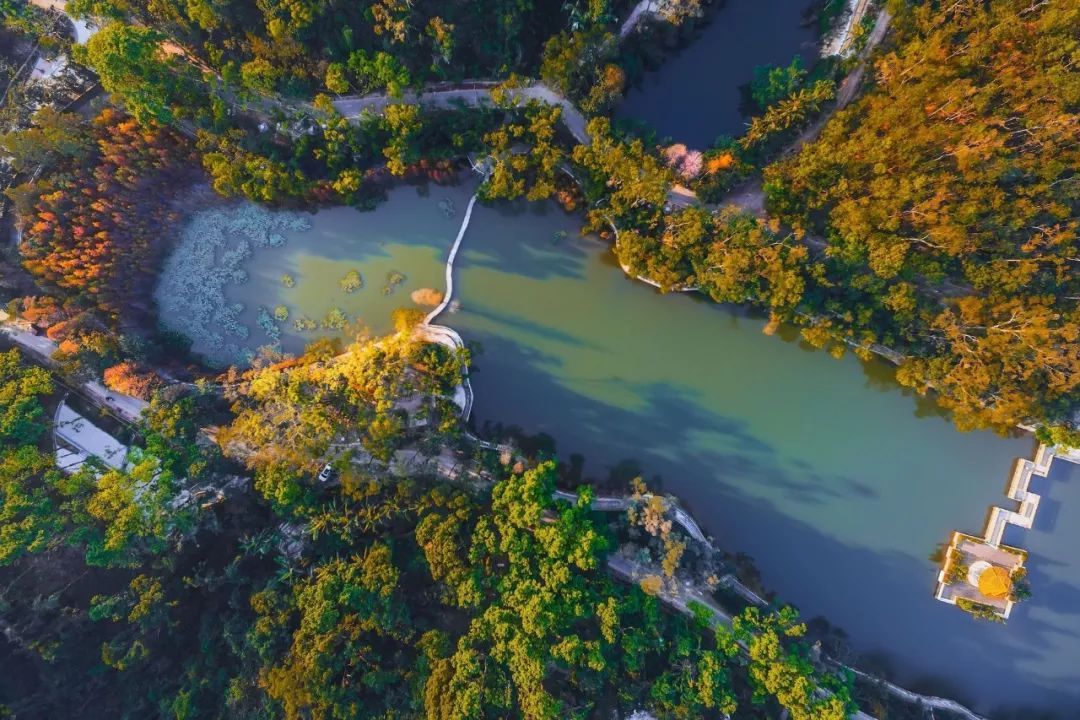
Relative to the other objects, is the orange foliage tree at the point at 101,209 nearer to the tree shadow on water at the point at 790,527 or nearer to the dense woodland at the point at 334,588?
the dense woodland at the point at 334,588

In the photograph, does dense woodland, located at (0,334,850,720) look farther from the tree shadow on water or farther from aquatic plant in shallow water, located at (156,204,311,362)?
aquatic plant in shallow water, located at (156,204,311,362)

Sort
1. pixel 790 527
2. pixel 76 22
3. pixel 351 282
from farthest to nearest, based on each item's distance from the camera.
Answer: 1. pixel 351 282
2. pixel 790 527
3. pixel 76 22

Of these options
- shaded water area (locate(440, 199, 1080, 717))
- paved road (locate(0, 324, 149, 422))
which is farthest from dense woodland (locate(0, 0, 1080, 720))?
shaded water area (locate(440, 199, 1080, 717))

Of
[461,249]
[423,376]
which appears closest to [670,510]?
[423,376]

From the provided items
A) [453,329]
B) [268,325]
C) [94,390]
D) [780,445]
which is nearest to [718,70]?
[453,329]

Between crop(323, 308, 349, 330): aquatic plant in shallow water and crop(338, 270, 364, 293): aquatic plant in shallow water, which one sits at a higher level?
crop(338, 270, 364, 293): aquatic plant in shallow water

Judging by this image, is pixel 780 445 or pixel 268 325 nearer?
pixel 780 445

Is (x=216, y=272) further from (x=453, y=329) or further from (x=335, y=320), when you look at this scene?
(x=453, y=329)

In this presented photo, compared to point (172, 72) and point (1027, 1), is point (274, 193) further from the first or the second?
point (1027, 1)
